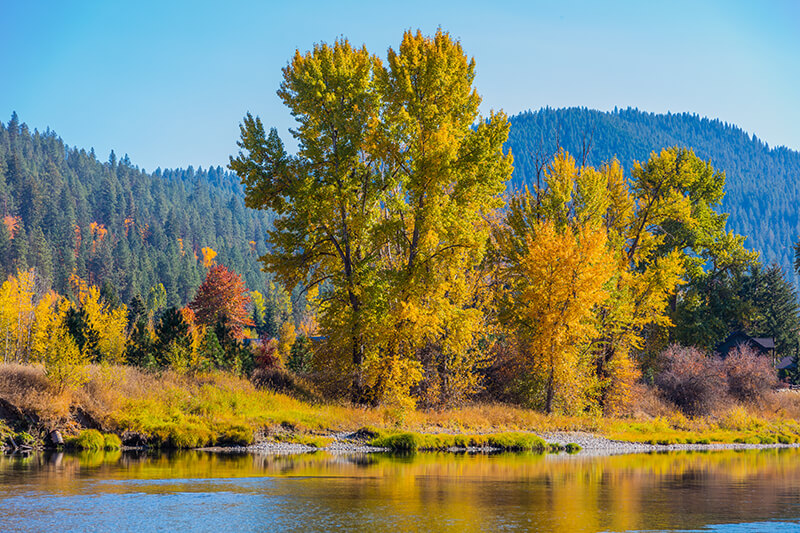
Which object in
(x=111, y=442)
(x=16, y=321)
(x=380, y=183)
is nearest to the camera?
(x=111, y=442)

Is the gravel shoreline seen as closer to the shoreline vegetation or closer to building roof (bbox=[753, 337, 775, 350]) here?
the shoreline vegetation

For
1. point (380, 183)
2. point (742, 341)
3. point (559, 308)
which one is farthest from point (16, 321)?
point (742, 341)

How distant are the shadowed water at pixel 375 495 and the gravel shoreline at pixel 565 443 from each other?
108 inches

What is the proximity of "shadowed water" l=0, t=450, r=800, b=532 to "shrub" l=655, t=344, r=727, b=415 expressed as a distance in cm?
2450

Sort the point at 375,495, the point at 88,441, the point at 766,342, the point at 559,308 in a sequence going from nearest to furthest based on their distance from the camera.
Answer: the point at 375,495, the point at 88,441, the point at 559,308, the point at 766,342

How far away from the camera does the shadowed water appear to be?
611 inches

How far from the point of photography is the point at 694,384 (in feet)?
173

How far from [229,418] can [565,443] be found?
15.1 meters

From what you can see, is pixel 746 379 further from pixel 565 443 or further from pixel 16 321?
pixel 16 321

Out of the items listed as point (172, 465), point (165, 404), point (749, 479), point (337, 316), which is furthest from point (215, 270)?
point (749, 479)

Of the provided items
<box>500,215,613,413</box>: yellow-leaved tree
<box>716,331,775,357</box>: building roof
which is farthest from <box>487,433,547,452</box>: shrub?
<box>716,331,775,357</box>: building roof

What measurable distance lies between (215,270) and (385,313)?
53146 mm

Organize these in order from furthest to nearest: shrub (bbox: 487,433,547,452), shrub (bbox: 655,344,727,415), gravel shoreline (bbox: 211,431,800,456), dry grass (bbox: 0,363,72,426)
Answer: shrub (bbox: 655,344,727,415)
shrub (bbox: 487,433,547,452)
gravel shoreline (bbox: 211,431,800,456)
dry grass (bbox: 0,363,72,426)

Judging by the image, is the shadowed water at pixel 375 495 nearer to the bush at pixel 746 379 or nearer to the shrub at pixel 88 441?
the shrub at pixel 88 441
